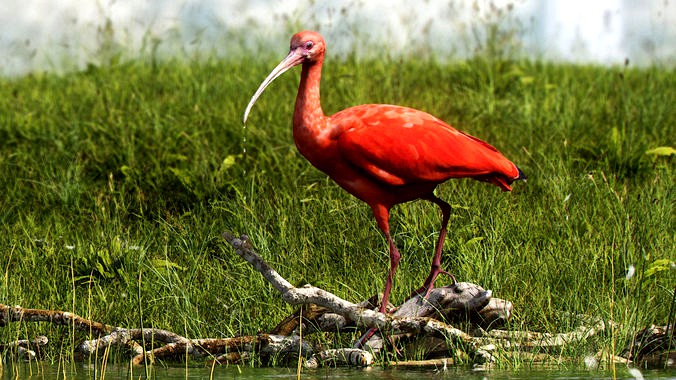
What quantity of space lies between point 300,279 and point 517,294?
1.33 m

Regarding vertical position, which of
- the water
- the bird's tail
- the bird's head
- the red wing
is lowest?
the water

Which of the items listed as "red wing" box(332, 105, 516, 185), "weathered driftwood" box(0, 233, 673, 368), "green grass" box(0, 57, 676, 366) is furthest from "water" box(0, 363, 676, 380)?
"red wing" box(332, 105, 516, 185)

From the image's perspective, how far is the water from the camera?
16.4ft

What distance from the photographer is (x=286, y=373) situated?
5285mm

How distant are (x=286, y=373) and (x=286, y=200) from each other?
2747 millimetres

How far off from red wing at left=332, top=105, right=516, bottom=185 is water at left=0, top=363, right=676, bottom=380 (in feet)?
3.31

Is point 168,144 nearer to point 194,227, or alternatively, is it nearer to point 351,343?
point 194,227

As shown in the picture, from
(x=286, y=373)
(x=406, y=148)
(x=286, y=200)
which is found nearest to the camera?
(x=286, y=373)

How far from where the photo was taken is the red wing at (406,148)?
18.1 ft

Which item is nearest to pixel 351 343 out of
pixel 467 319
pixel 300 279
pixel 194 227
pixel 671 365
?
pixel 467 319

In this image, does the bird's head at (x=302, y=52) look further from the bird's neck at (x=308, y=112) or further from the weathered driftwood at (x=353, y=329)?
the weathered driftwood at (x=353, y=329)

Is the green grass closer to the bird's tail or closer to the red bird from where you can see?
the bird's tail

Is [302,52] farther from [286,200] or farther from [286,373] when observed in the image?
[286,200]

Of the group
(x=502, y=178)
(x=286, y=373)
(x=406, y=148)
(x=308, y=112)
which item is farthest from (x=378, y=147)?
(x=286, y=373)
